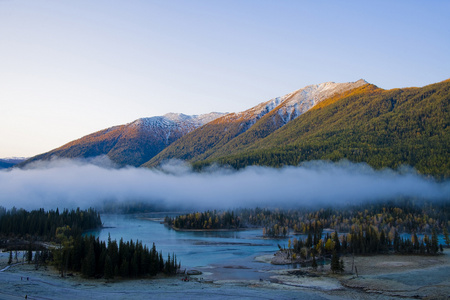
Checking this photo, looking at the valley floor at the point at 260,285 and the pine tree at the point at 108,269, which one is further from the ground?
the pine tree at the point at 108,269

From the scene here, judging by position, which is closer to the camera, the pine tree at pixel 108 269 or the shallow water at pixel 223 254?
the pine tree at pixel 108 269

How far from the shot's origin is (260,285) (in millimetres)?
94500

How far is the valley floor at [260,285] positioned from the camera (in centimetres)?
8178

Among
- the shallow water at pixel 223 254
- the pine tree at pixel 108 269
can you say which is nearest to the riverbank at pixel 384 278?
the shallow water at pixel 223 254

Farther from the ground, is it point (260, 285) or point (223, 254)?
point (223, 254)

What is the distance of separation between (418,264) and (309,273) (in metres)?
32.0

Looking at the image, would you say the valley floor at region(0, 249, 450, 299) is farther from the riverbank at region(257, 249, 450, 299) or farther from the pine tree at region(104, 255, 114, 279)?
the pine tree at region(104, 255, 114, 279)

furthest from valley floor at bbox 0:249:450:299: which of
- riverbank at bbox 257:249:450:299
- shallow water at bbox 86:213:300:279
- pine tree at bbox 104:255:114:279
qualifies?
shallow water at bbox 86:213:300:279

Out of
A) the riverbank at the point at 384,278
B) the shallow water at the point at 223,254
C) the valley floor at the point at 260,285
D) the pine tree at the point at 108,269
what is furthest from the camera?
the shallow water at the point at 223,254

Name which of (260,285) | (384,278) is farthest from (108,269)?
(384,278)

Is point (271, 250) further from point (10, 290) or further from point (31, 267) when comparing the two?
point (10, 290)

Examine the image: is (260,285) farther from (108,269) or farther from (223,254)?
(223,254)

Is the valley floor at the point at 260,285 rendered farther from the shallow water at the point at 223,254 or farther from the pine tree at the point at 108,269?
the shallow water at the point at 223,254

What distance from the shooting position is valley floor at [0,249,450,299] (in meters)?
81.8
